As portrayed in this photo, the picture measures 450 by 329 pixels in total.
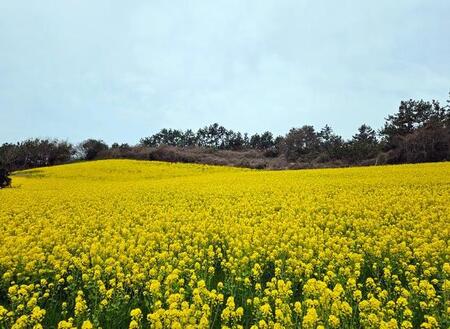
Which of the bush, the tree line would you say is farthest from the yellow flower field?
the tree line

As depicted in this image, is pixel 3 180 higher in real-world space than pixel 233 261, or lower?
higher

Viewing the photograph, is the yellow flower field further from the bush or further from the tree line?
the tree line

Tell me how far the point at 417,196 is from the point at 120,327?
13.0 m

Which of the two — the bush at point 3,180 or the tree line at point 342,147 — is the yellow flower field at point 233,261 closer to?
the bush at point 3,180

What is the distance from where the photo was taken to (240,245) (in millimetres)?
8820

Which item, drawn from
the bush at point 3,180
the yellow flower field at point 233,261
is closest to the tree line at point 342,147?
the bush at point 3,180

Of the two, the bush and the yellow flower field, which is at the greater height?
the bush

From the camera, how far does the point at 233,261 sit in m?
8.16

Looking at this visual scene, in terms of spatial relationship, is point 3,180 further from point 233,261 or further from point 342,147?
point 342,147

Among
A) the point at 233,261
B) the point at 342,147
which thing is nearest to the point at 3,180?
the point at 233,261

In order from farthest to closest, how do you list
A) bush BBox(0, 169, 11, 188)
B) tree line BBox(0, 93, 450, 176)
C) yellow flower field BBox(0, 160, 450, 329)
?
tree line BBox(0, 93, 450, 176)
bush BBox(0, 169, 11, 188)
yellow flower field BBox(0, 160, 450, 329)

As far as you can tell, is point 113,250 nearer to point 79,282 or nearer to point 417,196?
point 79,282

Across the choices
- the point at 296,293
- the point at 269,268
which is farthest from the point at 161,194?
the point at 296,293

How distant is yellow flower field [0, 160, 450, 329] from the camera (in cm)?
539
